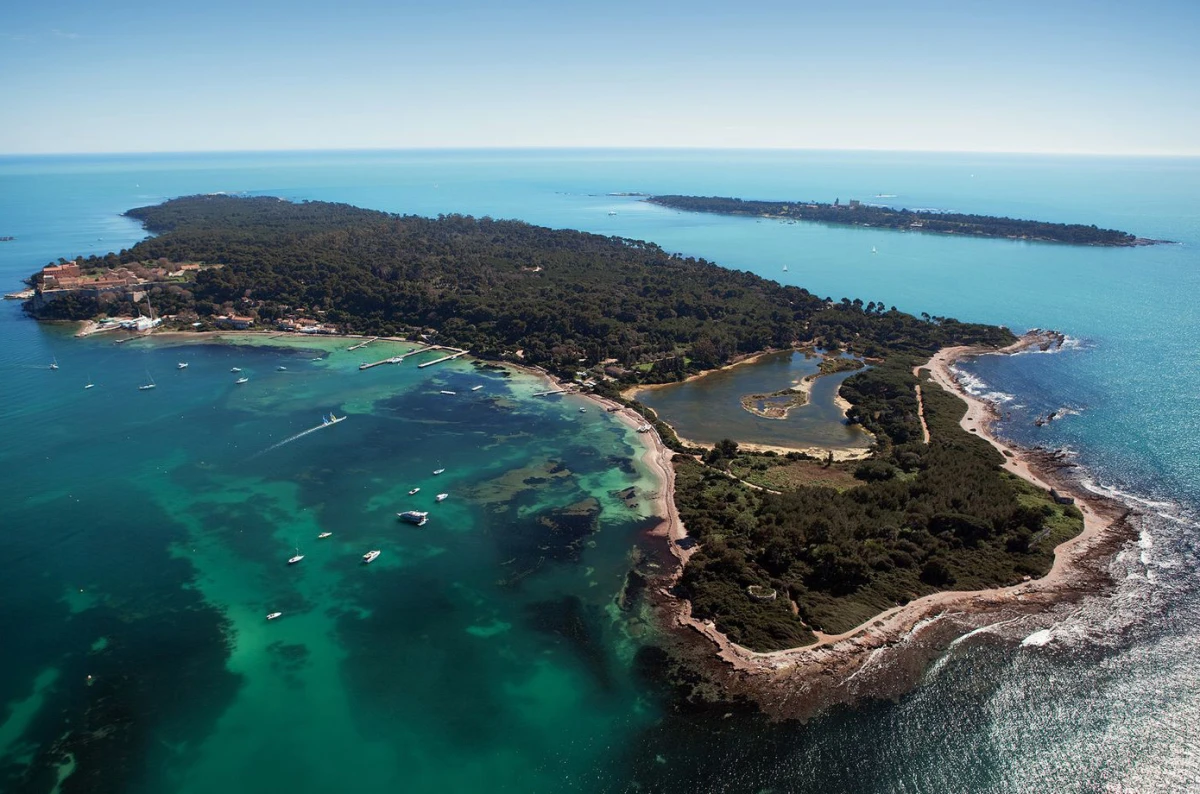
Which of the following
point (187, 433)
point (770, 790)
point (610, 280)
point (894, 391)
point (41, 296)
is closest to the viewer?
point (770, 790)

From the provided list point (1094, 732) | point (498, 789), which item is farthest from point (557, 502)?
point (1094, 732)

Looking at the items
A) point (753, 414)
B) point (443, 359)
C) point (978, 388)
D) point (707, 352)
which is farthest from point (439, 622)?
point (978, 388)

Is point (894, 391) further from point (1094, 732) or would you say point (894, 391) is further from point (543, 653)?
point (543, 653)

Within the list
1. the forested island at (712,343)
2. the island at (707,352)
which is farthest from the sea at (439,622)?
the forested island at (712,343)

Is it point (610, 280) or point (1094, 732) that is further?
point (610, 280)

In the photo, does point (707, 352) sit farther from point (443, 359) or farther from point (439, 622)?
point (439, 622)

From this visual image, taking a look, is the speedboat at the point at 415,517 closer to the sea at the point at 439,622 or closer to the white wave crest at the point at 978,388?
the sea at the point at 439,622
